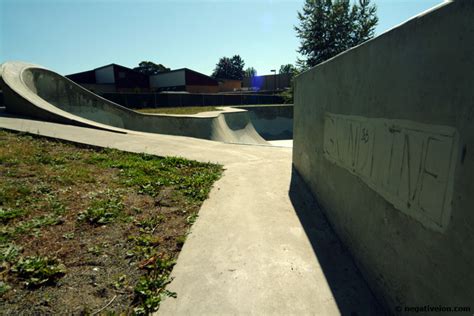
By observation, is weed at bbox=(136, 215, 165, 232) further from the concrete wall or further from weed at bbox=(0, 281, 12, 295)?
the concrete wall

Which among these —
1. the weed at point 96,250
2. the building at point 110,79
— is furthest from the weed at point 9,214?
the building at point 110,79

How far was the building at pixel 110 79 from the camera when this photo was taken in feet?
144

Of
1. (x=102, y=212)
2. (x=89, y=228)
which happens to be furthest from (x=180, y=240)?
(x=102, y=212)

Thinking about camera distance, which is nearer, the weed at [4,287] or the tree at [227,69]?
the weed at [4,287]

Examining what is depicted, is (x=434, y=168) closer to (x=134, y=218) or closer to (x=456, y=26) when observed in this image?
(x=456, y=26)

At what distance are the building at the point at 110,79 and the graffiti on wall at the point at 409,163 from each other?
157ft

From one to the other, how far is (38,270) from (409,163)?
331cm

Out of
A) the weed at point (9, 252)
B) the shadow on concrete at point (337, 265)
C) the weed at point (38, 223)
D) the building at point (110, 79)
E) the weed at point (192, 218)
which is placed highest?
the building at point (110, 79)

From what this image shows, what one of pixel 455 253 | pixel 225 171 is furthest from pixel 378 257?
pixel 225 171

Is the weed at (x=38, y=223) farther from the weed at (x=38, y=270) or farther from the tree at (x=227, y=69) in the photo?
the tree at (x=227, y=69)

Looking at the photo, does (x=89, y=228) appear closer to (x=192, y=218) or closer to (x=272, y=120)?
(x=192, y=218)

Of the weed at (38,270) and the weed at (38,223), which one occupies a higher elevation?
the weed at (38,223)

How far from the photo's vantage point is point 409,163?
1839 mm

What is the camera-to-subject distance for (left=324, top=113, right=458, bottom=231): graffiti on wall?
1.52 m
